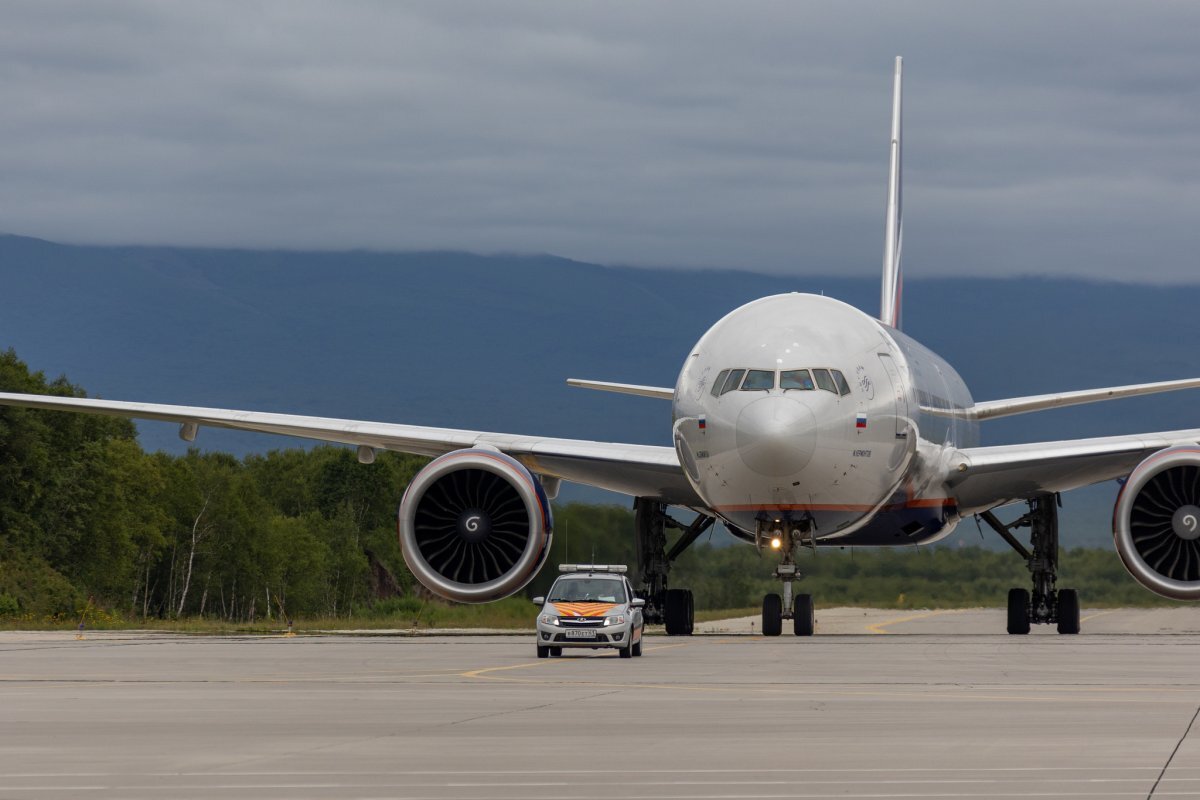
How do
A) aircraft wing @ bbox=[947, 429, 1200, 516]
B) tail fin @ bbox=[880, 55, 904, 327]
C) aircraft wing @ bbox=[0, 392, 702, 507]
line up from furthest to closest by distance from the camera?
tail fin @ bbox=[880, 55, 904, 327] < aircraft wing @ bbox=[0, 392, 702, 507] < aircraft wing @ bbox=[947, 429, 1200, 516]

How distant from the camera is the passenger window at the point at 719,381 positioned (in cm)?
2778

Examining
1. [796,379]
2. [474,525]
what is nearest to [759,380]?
[796,379]

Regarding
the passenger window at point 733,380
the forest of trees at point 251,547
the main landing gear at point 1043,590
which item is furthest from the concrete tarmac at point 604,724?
the forest of trees at point 251,547

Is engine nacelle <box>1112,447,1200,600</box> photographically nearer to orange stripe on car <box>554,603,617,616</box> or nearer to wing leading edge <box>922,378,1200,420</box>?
wing leading edge <box>922,378,1200,420</box>

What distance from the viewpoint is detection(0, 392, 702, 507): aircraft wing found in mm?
30547

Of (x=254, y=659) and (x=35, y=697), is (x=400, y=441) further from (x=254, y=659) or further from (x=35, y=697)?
(x=35, y=697)

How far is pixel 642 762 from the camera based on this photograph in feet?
39.0

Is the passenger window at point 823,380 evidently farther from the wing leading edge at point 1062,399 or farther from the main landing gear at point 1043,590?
the main landing gear at point 1043,590

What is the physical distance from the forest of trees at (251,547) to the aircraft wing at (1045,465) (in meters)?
5.31

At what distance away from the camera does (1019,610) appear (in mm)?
33938

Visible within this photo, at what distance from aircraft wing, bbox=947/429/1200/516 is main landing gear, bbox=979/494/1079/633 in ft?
2.48

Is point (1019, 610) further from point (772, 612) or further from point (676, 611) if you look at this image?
point (772, 612)

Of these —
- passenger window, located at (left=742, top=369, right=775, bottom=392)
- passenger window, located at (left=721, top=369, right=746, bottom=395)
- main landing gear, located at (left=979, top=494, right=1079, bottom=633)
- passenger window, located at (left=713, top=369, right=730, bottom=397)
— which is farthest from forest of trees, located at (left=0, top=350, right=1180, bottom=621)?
passenger window, located at (left=742, top=369, right=775, bottom=392)

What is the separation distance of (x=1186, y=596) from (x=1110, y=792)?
18.2 m
